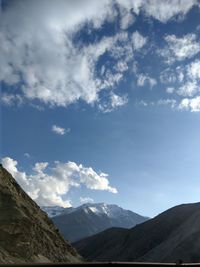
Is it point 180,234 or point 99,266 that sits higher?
point 180,234

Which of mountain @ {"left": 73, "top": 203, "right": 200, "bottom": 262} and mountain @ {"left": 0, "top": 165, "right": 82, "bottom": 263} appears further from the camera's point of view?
mountain @ {"left": 73, "top": 203, "right": 200, "bottom": 262}

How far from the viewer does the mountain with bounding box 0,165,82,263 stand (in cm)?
4578

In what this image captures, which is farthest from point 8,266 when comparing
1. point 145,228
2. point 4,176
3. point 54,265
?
point 145,228

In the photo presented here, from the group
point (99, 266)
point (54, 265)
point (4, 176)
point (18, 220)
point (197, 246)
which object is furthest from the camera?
point (197, 246)

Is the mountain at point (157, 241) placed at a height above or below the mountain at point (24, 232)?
above

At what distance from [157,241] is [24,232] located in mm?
79682

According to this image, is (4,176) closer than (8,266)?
No

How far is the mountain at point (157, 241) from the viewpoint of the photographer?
9524 centimetres

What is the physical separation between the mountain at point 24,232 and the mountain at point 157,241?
1655 inches

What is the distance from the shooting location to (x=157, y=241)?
402 ft

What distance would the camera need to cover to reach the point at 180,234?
105438 mm

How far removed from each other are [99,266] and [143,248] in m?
125

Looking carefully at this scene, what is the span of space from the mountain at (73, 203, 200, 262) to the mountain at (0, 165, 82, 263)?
138ft

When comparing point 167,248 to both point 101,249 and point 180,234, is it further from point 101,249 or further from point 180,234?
point 101,249
